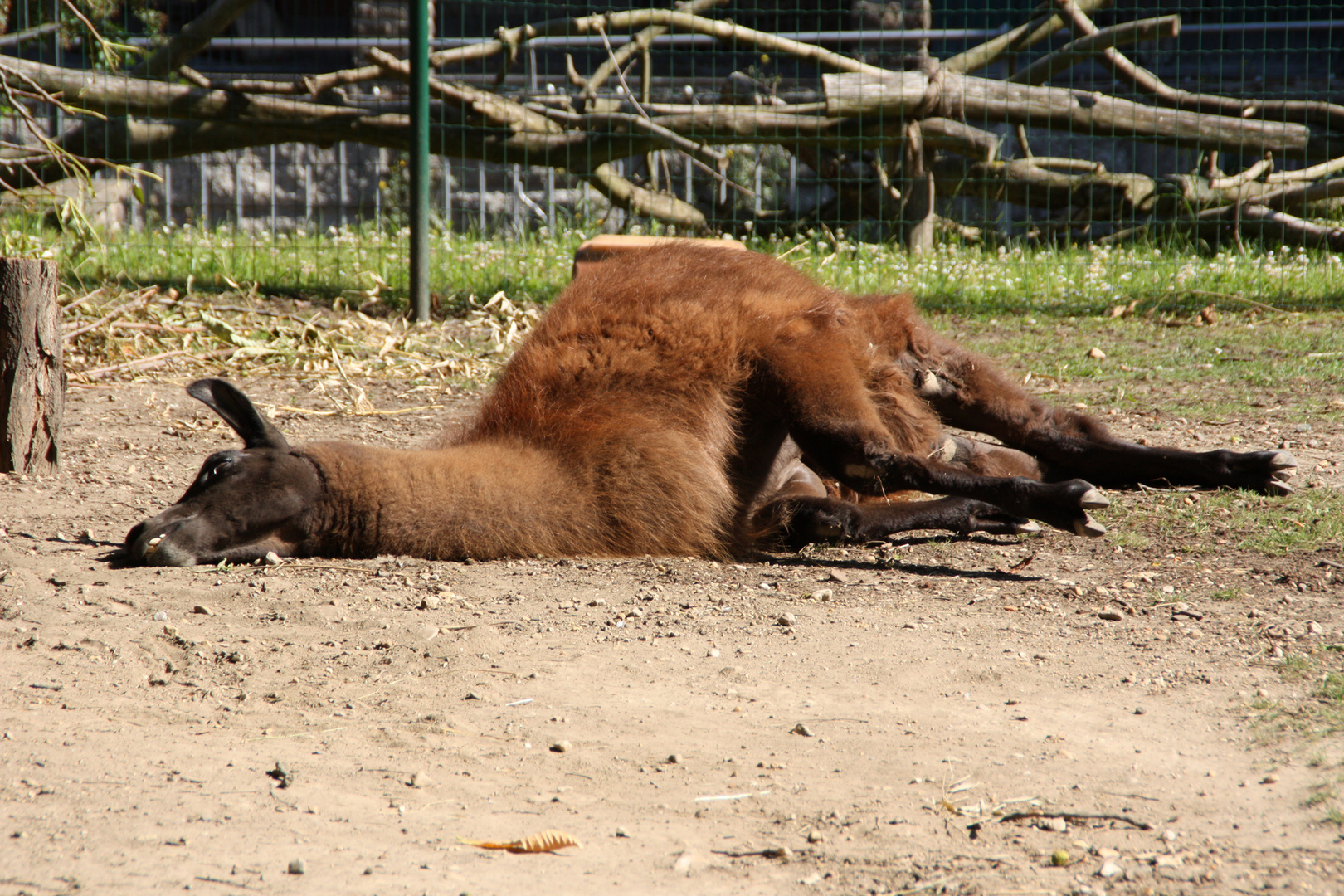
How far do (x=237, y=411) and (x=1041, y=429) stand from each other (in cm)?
275

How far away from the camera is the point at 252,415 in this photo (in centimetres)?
342

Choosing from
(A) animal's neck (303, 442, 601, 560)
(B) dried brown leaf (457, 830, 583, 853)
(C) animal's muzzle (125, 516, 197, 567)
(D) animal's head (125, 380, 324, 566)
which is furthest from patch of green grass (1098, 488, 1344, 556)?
(C) animal's muzzle (125, 516, 197, 567)

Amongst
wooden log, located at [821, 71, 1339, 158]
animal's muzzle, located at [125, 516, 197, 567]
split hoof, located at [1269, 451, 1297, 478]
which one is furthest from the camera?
wooden log, located at [821, 71, 1339, 158]

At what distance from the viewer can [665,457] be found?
3590 millimetres

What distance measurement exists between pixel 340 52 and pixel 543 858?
1260 centimetres

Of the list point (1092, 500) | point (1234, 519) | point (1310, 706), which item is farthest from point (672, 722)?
point (1234, 519)

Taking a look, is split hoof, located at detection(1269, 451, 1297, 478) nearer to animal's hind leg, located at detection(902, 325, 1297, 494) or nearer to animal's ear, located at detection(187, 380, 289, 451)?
animal's hind leg, located at detection(902, 325, 1297, 494)

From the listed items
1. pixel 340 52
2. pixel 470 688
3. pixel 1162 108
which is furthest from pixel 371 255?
pixel 470 688

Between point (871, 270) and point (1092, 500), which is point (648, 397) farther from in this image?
point (871, 270)

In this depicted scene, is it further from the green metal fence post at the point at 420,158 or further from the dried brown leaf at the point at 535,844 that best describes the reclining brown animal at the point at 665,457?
the green metal fence post at the point at 420,158

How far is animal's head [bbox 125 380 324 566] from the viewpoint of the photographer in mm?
3258

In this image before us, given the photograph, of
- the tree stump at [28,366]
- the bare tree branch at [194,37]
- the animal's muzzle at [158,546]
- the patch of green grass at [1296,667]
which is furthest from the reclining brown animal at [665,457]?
the bare tree branch at [194,37]

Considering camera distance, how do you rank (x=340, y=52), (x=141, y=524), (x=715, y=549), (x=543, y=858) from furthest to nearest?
(x=340, y=52)
(x=715, y=549)
(x=141, y=524)
(x=543, y=858)

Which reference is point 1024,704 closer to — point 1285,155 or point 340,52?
point 1285,155
